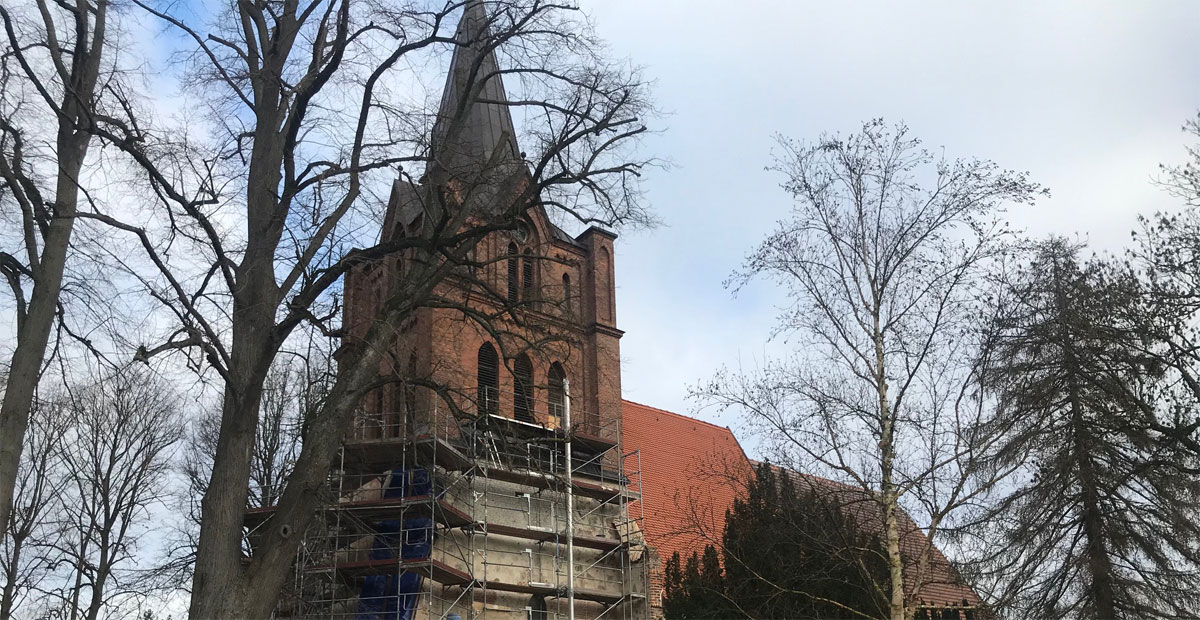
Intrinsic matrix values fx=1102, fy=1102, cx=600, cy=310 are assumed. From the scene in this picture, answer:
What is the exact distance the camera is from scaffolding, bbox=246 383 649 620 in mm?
22047

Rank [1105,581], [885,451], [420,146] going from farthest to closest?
[1105,581] → [885,451] → [420,146]

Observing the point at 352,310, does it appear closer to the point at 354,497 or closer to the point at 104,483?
the point at 354,497

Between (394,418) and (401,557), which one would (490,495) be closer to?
(401,557)

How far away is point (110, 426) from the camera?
1029 inches

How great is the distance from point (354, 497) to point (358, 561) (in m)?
1.72

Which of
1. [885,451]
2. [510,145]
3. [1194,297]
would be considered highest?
[510,145]

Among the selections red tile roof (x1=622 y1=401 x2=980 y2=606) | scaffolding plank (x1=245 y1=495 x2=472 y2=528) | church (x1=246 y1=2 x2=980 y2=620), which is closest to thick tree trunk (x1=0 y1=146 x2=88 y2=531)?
church (x1=246 y1=2 x2=980 y2=620)

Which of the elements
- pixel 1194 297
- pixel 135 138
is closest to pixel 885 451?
pixel 1194 297

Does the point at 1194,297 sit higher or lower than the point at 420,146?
lower

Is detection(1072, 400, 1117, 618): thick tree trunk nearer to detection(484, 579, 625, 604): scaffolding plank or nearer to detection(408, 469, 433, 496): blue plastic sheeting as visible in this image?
detection(484, 579, 625, 604): scaffolding plank

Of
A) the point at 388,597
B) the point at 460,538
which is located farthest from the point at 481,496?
the point at 388,597

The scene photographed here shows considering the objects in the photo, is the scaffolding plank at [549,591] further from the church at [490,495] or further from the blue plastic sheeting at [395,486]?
the blue plastic sheeting at [395,486]

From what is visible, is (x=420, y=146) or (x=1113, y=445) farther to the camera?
(x=1113, y=445)

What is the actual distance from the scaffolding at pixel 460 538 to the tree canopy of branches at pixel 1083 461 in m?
7.99
